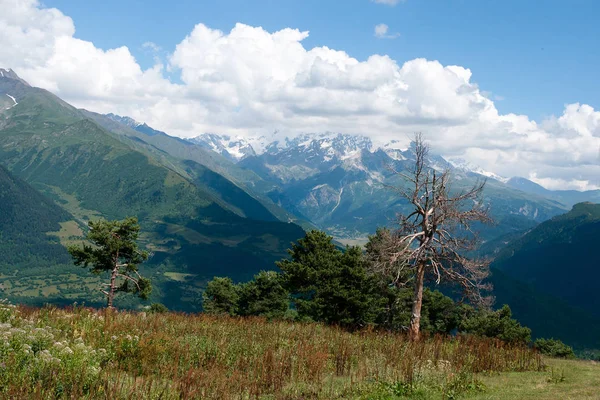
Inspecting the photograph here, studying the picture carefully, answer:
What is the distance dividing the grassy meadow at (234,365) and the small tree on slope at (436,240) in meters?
4.31

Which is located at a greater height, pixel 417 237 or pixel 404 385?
pixel 417 237

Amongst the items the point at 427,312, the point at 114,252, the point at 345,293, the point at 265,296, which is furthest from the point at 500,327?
the point at 114,252

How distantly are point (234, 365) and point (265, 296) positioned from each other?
75923 millimetres

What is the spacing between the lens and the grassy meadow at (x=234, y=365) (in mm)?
10055

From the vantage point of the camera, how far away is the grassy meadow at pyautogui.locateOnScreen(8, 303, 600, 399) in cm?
1005

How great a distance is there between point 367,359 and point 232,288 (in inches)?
3204

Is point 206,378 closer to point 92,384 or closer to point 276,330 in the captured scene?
point 92,384

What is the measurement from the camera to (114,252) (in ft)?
134

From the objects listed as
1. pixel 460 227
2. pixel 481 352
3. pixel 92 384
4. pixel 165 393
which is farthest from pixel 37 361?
pixel 460 227

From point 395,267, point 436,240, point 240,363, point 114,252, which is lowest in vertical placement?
point 114,252

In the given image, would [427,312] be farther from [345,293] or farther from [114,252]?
[114,252]

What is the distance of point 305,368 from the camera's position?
44.2 feet

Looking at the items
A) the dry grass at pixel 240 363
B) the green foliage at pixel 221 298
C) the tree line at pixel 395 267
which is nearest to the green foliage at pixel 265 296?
the tree line at pixel 395 267

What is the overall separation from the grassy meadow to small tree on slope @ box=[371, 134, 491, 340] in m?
4.31
